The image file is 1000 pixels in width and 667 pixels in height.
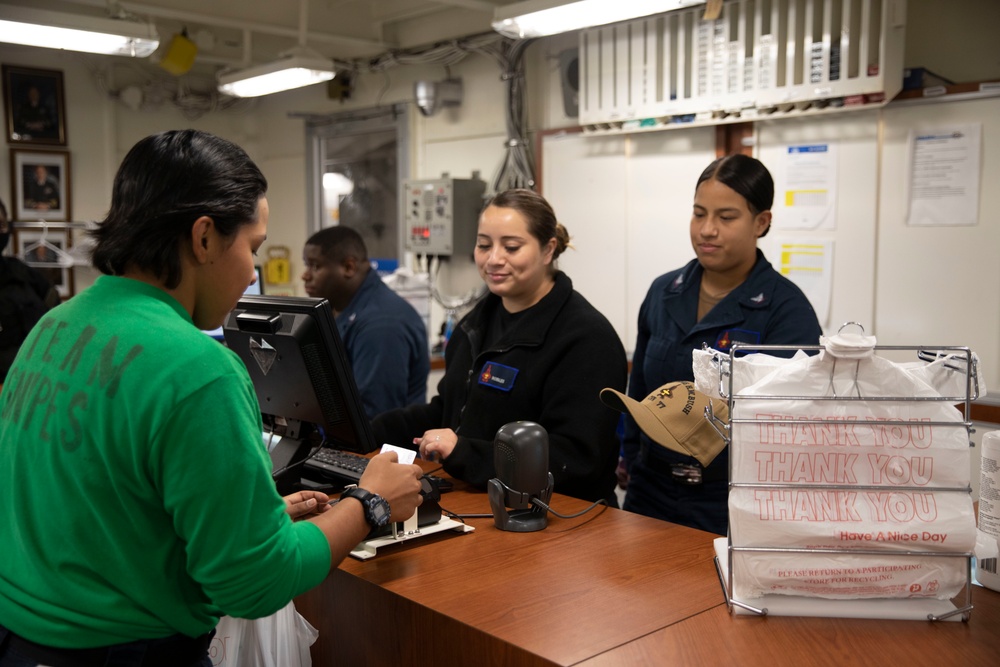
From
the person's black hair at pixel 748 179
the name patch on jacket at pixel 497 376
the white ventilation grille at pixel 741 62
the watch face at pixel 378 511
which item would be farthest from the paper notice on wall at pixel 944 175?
the watch face at pixel 378 511

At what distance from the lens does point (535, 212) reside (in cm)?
225

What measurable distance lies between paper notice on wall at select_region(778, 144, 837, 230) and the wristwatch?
2765 mm

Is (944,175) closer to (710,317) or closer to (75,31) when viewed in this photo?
(710,317)

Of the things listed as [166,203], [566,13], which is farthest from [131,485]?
[566,13]

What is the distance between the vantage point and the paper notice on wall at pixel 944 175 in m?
3.18

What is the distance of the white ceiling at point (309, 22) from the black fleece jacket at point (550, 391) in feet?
10.7

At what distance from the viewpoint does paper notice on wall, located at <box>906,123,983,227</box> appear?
318 centimetres

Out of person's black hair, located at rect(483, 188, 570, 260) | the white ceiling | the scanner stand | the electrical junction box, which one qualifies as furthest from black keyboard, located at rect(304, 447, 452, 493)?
the white ceiling

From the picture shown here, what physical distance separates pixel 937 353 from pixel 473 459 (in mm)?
954

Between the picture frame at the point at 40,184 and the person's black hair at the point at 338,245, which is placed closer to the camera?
the person's black hair at the point at 338,245

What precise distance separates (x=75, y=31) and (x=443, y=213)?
207cm

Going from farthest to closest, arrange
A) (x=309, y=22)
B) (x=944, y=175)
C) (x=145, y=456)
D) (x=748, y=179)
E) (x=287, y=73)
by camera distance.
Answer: (x=309, y=22) < (x=287, y=73) < (x=944, y=175) < (x=748, y=179) < (x=145, y=456)

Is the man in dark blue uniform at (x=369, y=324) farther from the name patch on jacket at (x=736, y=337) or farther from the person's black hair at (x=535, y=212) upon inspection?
the name patch on jacket at (x=736, y=337)

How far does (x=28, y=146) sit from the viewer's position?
593cm
